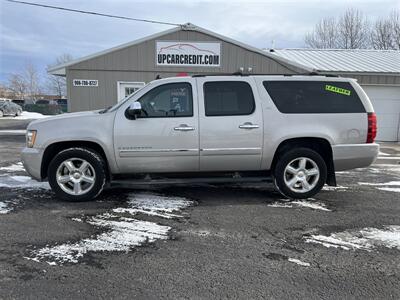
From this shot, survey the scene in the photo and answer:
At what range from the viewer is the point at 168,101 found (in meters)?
5.38

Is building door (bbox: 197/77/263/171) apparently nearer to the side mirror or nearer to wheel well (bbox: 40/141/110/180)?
the side mirror

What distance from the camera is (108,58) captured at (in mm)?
13773

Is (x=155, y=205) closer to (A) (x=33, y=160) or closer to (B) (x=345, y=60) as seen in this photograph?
(A) (x=33, y=160)

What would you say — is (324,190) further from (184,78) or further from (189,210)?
(184,78)

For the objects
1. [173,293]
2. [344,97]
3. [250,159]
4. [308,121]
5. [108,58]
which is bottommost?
[173,293]

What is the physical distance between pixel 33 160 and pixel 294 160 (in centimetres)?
397

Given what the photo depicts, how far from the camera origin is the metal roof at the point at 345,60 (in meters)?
14.6

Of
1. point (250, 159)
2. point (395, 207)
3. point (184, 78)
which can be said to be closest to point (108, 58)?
point (184, 78)

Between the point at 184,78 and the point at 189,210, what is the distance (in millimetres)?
2032

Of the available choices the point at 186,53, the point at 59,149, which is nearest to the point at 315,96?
the point at 59,149

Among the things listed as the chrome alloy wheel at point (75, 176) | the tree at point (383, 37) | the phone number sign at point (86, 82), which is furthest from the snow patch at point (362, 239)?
the tree at point (383, 37)

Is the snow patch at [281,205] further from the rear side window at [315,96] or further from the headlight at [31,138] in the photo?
the headlight at [31,138]

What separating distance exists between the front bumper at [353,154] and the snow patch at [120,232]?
242 cm

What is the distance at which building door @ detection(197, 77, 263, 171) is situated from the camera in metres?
5.32
